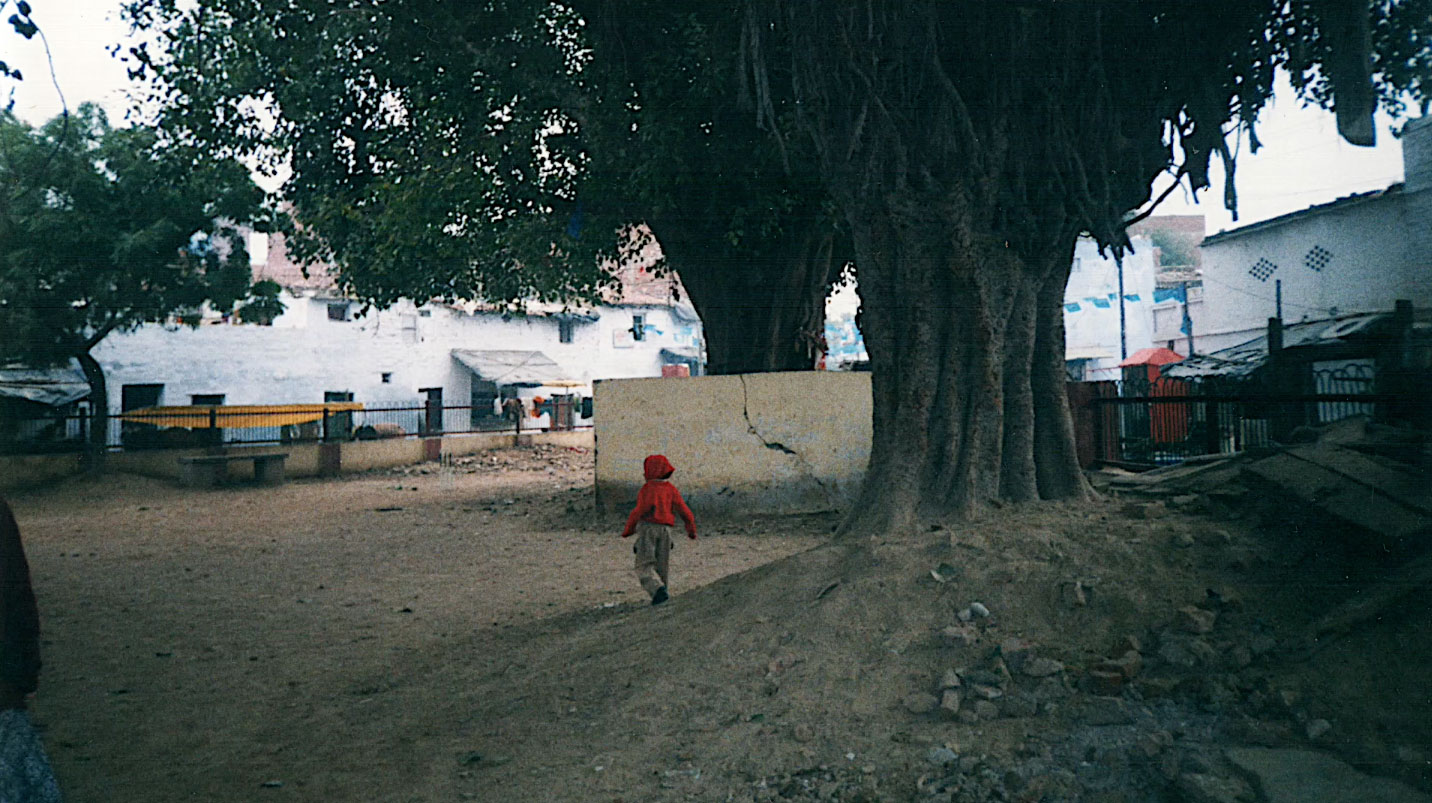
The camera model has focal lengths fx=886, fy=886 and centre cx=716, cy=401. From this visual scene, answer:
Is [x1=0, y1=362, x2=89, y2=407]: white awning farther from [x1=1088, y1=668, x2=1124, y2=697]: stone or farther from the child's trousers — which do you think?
[x1=1088, y1=668, x2=1124, y2=697]: stone

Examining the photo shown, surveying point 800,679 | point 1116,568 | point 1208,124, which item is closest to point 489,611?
point 800,679

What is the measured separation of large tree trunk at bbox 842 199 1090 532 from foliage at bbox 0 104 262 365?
16520 millimetres

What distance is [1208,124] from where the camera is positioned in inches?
244

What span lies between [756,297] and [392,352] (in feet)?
84.2

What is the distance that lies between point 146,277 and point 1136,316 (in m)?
38.0

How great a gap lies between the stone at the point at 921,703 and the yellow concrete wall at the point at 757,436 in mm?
7491

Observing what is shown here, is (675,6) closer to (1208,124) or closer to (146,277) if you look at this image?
(1208,124)

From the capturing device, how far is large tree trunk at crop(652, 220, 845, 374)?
12414 mm

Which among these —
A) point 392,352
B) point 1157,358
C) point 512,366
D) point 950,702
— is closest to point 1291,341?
point 950,702

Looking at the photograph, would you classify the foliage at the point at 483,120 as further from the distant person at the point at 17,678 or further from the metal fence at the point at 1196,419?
the distant person at the point at 17,678

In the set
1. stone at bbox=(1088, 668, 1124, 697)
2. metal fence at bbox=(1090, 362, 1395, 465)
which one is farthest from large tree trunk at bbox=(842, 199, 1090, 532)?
metal fence at bbox=(1090, 362, 1395, 465)

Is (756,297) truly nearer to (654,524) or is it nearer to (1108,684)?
(654,524)

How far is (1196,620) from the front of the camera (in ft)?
12.9

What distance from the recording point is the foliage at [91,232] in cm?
1822
